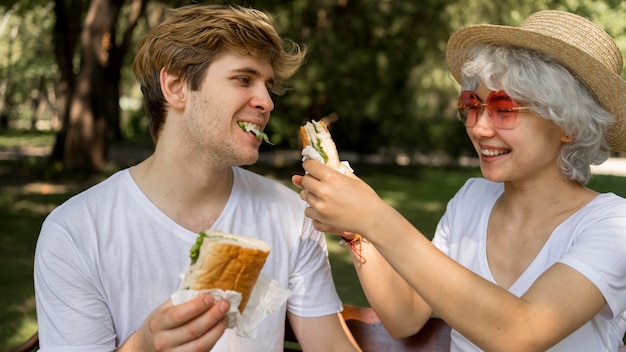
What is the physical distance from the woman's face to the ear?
114 cm

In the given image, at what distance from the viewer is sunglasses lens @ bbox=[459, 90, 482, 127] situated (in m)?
2.69

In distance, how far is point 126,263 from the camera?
2.65 meters

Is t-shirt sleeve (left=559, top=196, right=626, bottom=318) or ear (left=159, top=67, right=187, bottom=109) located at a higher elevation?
ear (left=159, top=67, right=187, bottom=109)

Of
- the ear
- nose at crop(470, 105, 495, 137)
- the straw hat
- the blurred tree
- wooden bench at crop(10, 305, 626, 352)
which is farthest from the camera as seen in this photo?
the blurred tree

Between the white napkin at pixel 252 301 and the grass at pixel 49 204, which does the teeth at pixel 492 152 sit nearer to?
the white napkin at pixel 252 301

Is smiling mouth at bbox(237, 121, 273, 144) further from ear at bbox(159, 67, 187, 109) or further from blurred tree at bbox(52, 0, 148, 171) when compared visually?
blurred tree at bbox(52, 0, 148, 171)

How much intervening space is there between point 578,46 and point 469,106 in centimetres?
43

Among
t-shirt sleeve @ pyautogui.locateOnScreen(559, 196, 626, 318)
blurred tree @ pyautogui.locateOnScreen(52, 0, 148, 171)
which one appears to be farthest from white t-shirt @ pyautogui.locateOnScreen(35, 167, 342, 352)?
blurred tree @ pyautogui.locateOnScreen(52, 0, 148, 171)

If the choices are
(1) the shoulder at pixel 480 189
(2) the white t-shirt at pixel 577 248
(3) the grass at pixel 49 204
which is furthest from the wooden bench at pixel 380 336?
(3) the grass at pixel 49 204

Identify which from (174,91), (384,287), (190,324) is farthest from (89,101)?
(190,324)

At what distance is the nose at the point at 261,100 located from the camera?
284 cm

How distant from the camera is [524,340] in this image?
2.18m

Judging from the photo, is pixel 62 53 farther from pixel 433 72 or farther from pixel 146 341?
pixel 146 341

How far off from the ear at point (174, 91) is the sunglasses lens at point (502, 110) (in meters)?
1.19
